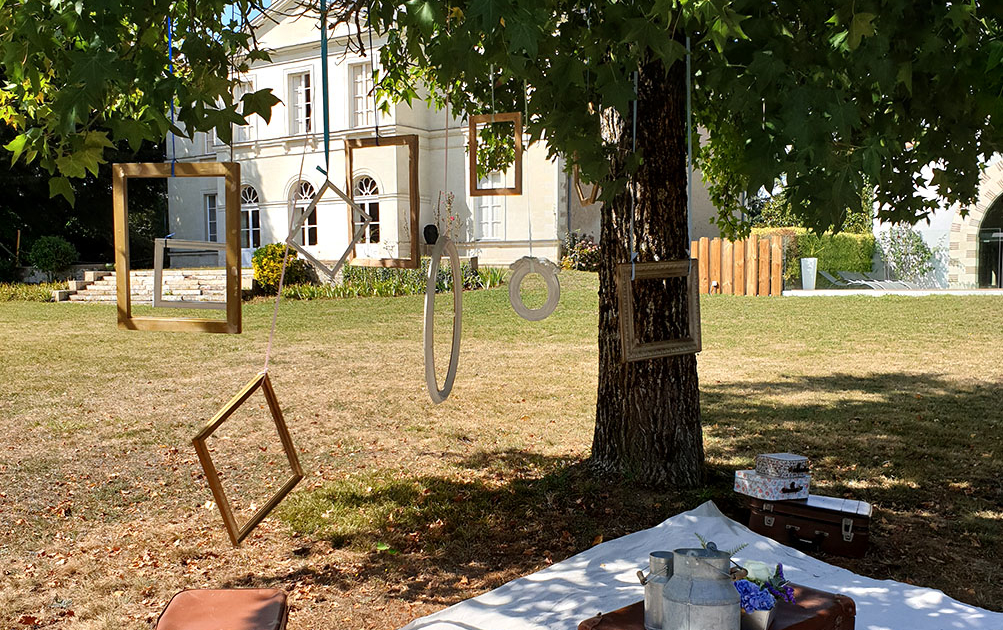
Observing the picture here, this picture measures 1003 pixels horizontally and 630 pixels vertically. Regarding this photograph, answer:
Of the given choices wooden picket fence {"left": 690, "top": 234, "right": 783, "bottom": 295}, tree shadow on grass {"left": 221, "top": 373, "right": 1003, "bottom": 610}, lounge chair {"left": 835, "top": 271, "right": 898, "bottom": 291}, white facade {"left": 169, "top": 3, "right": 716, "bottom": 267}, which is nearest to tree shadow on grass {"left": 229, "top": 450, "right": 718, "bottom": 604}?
tree shadow on grass {"left": 221, "top": 373, "right": 1003, "bottom": 610}

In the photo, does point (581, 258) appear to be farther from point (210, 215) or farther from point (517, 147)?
point (517, 147)

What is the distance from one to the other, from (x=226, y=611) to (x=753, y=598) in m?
1.86

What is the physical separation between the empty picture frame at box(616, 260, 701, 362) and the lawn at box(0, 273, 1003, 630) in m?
1.22

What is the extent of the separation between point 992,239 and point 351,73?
16566 mm

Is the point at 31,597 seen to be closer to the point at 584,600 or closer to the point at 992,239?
the point at 584,600

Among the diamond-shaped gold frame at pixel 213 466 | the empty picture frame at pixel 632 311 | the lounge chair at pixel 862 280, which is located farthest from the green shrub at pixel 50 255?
the empty picture frame at pixel 632 311

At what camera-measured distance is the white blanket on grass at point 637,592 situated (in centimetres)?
366

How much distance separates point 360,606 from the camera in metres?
4.09


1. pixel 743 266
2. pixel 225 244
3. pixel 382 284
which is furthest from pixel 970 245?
pixel 225 244

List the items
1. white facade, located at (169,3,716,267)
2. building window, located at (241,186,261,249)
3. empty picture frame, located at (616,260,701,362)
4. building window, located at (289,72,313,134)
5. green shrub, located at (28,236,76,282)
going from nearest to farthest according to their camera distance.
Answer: empty picture frame, located at (616,260,701,362) < white facade, located at (169,3,716,267) < green shrub, located at (28,236,76,282) < building window, located at (289,72,313,134) < building window, located at (241,186,261,249)

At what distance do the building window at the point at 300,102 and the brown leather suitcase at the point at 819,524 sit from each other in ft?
66.4

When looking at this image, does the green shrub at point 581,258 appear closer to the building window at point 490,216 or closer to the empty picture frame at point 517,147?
the building window at point 490,216

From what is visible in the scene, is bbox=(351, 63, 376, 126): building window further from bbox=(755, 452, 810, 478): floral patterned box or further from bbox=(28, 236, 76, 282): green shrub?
bbox=(755, 452, 810, 478): floral patterned box

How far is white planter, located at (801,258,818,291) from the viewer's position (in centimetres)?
1939
